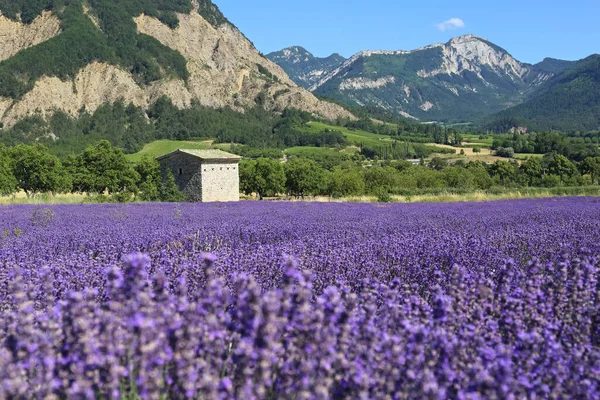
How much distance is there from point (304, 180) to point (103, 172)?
19.4 m

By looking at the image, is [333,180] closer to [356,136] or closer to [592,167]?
[592,167]

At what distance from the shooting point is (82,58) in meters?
131

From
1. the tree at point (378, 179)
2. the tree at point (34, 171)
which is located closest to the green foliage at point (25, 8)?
the tree at point (34, 171)

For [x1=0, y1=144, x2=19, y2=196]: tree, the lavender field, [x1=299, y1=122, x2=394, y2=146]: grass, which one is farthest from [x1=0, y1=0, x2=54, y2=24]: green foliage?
the lavender field

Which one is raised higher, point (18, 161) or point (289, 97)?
point (289, 97)

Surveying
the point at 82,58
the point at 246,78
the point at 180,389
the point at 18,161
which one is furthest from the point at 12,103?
the point at 180,389

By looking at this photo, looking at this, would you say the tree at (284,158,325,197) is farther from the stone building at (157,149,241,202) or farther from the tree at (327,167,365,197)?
the stone building at (157,149,241,202)

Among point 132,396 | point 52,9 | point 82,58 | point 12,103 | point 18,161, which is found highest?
point 52,9

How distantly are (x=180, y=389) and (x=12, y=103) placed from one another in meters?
133

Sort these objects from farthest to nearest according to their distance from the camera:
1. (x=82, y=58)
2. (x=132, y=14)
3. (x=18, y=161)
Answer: (x=132, y=14)
(x=82, y=58)
(x=18, y=161)

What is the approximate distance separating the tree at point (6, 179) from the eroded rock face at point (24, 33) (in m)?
111

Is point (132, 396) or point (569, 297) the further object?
point (569, 297)

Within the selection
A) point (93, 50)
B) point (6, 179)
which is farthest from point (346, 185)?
point (93, 50)

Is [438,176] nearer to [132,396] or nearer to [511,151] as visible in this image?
[132,396]
